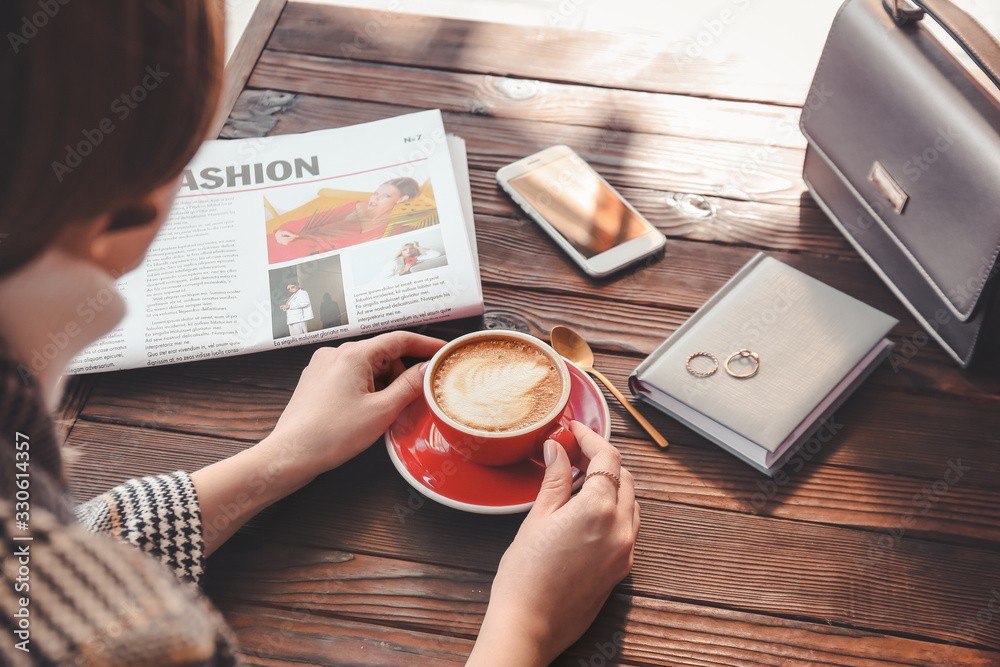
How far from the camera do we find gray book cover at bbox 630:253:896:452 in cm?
66

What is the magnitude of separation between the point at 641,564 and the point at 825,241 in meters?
0.49

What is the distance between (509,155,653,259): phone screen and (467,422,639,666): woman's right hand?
331 mm

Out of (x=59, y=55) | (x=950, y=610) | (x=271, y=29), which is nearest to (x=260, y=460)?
(x=59, y=55)

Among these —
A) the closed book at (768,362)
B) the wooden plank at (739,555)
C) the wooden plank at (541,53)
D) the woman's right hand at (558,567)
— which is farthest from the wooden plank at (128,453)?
the wooden plank at (541,53)

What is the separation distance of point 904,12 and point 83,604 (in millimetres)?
911

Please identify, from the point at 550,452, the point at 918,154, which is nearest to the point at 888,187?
the point at 918,154

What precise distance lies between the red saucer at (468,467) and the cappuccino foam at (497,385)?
0.03m

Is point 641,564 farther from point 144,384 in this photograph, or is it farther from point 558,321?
point 144,384

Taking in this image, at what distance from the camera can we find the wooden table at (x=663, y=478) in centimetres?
57

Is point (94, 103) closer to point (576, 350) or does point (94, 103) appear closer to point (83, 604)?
point (83, 604)

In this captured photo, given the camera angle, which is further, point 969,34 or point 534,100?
point 534,100

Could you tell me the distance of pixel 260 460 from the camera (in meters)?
→ 0.64

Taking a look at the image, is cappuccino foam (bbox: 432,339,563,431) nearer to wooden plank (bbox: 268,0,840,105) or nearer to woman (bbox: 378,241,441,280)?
woman (bbox: 378,241,441,280)

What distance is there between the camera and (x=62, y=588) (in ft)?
1.20
